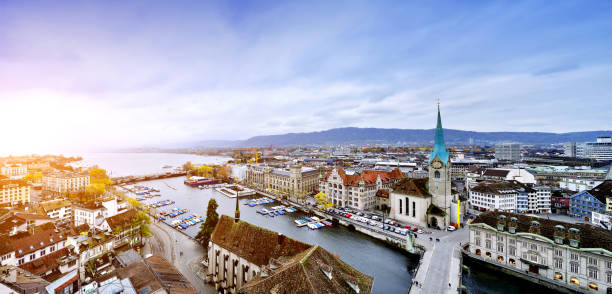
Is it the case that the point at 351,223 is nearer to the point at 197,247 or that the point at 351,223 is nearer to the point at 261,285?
the point at 197,247

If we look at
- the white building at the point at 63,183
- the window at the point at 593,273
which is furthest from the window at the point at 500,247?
the white building at the point at 63,183

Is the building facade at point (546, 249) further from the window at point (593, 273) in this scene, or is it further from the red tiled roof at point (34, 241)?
the red tiled roof at point (34, 241)

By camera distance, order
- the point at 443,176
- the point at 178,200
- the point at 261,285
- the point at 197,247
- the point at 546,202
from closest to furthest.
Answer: the point at 261,285 → the point at 197,247 → the point at 443,176 → the point at 546,202 → the point at 178,200

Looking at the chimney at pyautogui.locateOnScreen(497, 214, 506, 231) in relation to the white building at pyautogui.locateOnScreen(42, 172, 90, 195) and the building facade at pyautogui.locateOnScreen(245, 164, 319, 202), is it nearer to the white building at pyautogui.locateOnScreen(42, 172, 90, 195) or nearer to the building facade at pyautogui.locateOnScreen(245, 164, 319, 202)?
the building facade at pyautogui.locateOnScreen(245, 164, 319, 202)

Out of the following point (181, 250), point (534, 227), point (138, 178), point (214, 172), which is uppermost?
point (534, 227)

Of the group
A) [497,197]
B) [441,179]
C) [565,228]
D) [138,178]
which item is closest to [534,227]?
[565,228]

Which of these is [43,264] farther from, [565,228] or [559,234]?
[565,228]

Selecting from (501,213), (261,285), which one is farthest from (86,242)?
(501,213)
